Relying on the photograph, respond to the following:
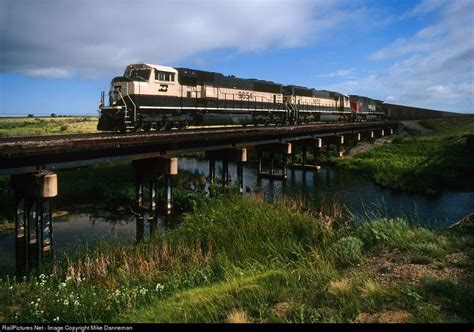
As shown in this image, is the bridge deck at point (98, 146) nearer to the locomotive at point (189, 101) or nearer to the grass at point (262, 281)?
the locomotive at point (189, 101)

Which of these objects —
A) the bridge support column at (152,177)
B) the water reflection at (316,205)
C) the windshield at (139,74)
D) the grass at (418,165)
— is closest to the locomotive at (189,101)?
the windshield at (139,74)

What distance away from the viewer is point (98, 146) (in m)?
13.8

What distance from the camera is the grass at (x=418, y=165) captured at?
3088cm

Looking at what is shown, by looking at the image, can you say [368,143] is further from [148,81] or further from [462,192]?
[148,81]

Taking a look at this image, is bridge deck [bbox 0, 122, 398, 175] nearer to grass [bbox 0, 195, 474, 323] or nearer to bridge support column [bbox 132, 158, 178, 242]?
→ bridge support column [bbox 132, 158, 178, 242]

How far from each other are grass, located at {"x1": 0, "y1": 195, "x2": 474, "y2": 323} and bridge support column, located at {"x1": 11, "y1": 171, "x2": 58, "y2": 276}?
2.44 m

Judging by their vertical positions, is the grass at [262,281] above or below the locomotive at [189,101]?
below

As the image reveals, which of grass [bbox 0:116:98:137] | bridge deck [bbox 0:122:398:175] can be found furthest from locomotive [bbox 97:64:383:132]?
grass [bbox 0:116:98:137]

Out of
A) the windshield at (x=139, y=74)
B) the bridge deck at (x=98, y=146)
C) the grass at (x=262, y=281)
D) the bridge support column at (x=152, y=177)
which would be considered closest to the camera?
the grass at (x=262, y=281)

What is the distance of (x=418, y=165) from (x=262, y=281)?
3379cm

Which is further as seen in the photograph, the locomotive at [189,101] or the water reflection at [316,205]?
the locomotive at [189,101]

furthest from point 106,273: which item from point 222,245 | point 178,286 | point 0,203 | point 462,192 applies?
point 462,192

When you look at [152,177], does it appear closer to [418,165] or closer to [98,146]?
[98,146]

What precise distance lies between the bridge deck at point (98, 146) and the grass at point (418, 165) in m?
14.0
